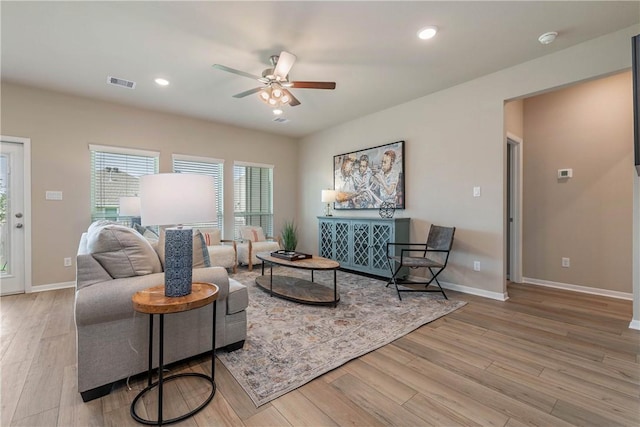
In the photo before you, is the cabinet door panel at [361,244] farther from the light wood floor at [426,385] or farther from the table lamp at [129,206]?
the table lamp at [129,206]

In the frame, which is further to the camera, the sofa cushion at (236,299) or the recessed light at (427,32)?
the recessed light at (427,32)

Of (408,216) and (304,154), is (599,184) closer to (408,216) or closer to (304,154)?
(408,216)

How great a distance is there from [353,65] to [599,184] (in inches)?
133

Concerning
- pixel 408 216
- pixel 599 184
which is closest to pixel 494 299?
pixel 408 216

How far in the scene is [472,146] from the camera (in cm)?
351

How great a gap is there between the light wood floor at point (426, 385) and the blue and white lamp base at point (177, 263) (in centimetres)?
63

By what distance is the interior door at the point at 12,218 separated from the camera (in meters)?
3.53

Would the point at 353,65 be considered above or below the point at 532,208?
above

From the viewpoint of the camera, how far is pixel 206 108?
4406mm

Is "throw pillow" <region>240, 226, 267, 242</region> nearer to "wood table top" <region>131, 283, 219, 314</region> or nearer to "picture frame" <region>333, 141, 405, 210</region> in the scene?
"picture frame" <region>333, 141, 405, 210</region>

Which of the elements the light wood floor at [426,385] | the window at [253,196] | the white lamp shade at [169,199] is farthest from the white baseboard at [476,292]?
the window at [253,196]

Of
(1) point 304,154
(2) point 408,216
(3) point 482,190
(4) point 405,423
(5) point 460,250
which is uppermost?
(1) point 304,154

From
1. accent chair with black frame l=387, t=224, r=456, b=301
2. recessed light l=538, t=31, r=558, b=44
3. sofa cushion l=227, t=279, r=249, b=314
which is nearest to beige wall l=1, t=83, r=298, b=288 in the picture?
sofa cushion l=227, t=279, r=249, b=314

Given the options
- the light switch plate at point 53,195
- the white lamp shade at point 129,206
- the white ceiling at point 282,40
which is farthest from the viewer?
the white lamp shade at point 129,206
